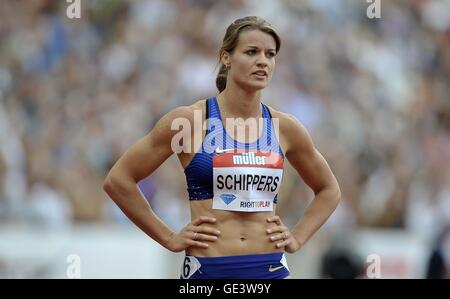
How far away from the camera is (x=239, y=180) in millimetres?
6836

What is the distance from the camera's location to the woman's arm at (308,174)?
7.13 meters

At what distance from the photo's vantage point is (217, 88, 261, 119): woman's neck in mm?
7012

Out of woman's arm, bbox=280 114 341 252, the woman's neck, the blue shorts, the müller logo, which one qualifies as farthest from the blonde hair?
the blue shorts

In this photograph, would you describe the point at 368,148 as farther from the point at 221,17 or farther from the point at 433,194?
the point at 221,17

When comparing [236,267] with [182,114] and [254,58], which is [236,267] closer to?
[182,114]

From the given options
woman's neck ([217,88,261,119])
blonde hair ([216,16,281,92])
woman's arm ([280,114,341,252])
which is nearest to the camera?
blonde hair ([216,16,281,92])

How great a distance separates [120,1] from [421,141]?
4.52 meters

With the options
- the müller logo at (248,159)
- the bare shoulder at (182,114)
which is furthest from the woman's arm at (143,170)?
the müller logo at (248,159)

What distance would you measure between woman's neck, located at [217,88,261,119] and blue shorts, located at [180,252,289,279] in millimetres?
908

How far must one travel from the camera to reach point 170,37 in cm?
1479

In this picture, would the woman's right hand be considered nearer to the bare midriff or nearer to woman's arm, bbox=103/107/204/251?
the bare midriff

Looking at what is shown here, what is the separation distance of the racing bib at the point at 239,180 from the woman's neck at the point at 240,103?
287mm

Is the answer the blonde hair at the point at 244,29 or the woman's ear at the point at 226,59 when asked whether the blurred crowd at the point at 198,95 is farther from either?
the blonde hair at the point at 244,29

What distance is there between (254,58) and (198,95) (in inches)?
285
